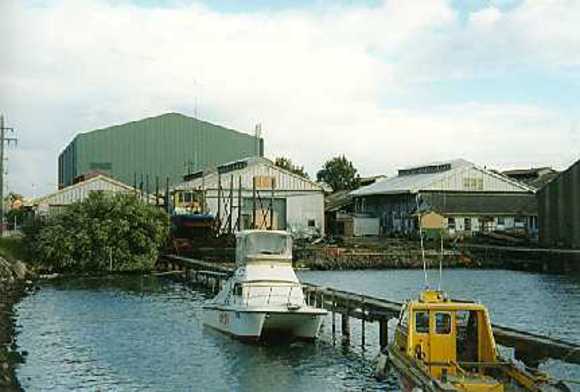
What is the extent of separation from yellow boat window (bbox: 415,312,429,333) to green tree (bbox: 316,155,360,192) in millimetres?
129420

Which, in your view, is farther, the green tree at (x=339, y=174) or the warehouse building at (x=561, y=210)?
the green tree at (x=339, y=174)

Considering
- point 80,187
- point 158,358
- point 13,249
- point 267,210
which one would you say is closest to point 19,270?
point 13,249

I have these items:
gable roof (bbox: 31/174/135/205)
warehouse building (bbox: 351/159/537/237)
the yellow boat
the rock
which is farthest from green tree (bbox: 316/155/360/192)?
the yellow boat

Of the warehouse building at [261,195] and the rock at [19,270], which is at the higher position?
the warehouse building at [261,195]

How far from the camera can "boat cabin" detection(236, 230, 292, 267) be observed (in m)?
36.8

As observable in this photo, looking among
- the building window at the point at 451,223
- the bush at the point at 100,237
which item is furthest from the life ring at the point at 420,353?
the building window at the point at 451,223

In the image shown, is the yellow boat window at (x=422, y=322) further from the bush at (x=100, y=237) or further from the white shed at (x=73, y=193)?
the white shed at (x=73, y=193)

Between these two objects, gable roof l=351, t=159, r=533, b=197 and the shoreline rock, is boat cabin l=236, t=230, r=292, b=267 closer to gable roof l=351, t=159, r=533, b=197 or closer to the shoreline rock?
the shoreline rock

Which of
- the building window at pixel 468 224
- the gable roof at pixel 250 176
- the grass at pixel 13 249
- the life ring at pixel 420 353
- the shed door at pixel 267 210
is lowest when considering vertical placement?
the life ring at pixel 420 353

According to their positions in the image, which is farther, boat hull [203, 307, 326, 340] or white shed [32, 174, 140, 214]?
white shed [32, 174, 140, 214]

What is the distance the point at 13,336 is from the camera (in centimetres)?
3591

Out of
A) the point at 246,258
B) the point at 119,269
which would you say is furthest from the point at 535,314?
the point at 119,269

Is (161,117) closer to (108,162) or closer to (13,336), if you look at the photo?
(108,162)

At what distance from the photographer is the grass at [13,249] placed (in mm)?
71250
